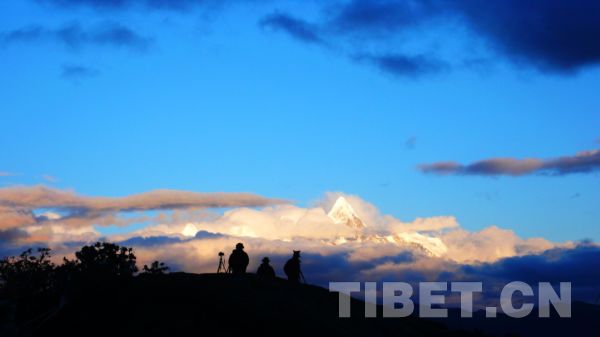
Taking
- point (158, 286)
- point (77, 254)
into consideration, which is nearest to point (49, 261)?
point (77, 254)

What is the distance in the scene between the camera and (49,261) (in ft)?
334

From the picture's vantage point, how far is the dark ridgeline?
5475cm

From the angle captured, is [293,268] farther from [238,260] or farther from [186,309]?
[186,309]

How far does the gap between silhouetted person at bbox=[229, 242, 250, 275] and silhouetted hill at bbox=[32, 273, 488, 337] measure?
13.7 feet

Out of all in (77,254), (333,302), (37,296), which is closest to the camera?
(37,296)

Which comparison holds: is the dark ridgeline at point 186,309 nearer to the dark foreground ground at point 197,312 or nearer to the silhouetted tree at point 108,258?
the dark foreground ground at point 197,312

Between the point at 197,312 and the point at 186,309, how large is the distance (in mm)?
678

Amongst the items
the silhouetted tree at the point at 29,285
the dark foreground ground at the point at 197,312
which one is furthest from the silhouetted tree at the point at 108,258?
the dark foreground ground at the point at 197,312

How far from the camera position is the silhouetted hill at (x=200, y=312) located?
180 feet

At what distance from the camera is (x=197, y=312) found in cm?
5766

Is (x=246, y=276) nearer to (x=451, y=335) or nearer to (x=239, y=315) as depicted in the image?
(x=239, y=315)

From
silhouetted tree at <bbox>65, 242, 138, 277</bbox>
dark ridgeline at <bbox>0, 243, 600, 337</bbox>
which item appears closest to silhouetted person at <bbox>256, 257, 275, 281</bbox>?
dark ridgeline at <bbox>0, 243, 600, 337</bbox>

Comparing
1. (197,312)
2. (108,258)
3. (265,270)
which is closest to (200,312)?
(197,312)

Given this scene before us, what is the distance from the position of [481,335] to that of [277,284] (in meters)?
19.9
